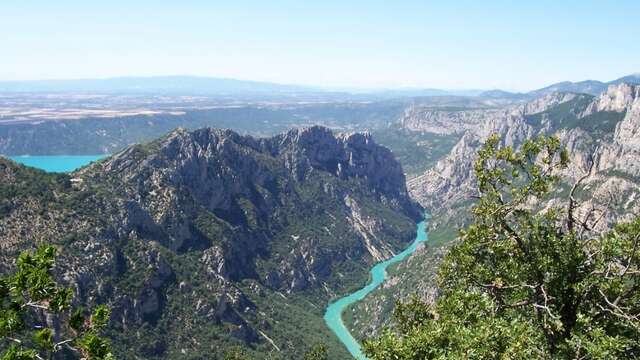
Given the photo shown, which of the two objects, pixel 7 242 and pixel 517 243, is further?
pixel 7 242

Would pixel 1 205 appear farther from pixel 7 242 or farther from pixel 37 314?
pixel 37 314

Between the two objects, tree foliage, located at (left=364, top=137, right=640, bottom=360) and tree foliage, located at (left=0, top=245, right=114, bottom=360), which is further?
tree foliage, located at (left=364, top=137, right=640, bottom=360)

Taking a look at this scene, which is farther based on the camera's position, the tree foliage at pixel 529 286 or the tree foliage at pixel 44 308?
the tree foliage at pixel 529 286

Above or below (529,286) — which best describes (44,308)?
above

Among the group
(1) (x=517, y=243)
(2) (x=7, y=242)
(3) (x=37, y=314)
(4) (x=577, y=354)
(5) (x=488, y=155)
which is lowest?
(3) (x=37, y=314)

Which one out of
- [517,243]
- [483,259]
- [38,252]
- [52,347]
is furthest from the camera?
[483,259]

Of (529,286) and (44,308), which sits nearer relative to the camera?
(44,308)

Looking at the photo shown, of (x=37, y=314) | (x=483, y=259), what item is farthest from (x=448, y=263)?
(x=37, y=314)

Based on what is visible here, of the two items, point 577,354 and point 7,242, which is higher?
point 577,354
